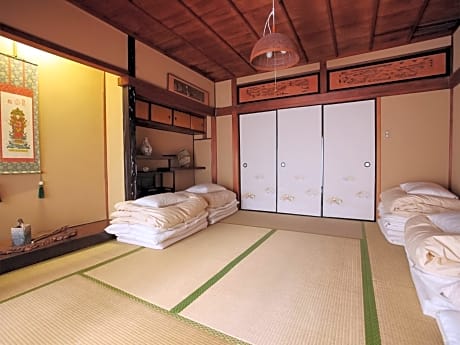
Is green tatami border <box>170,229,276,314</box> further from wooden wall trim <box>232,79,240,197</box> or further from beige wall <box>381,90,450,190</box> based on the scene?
beige wall <box>381,90,450,190</box>

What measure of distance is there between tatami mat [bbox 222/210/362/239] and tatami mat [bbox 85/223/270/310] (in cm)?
68

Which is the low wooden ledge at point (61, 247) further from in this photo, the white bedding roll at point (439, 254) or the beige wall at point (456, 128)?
the beige wall at point (456, 128)

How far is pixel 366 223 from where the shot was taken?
3680 mm

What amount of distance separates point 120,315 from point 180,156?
3473mm

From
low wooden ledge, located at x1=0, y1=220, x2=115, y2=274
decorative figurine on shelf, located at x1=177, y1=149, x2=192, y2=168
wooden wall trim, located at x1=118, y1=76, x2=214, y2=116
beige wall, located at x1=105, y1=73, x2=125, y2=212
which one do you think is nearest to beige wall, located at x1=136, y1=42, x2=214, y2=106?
wooden wall trim, located at x1=118, y1=76, x2=214, y2=116

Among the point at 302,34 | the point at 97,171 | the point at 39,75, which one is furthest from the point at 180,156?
the point at 302,34

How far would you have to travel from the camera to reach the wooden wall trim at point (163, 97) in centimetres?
324

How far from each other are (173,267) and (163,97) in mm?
2681

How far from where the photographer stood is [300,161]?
4.29 m

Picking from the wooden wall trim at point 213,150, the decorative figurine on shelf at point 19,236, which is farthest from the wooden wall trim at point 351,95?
the decorative figurine on shelf at point 19,236

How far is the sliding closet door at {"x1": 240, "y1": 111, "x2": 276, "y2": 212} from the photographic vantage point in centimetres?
453

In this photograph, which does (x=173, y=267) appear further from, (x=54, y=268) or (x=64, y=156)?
(x=64, y=156)

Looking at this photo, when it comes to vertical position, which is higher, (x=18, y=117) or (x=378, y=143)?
(x=18, y=117)

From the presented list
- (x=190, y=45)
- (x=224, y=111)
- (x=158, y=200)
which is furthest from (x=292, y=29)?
(x=158, y=200)
